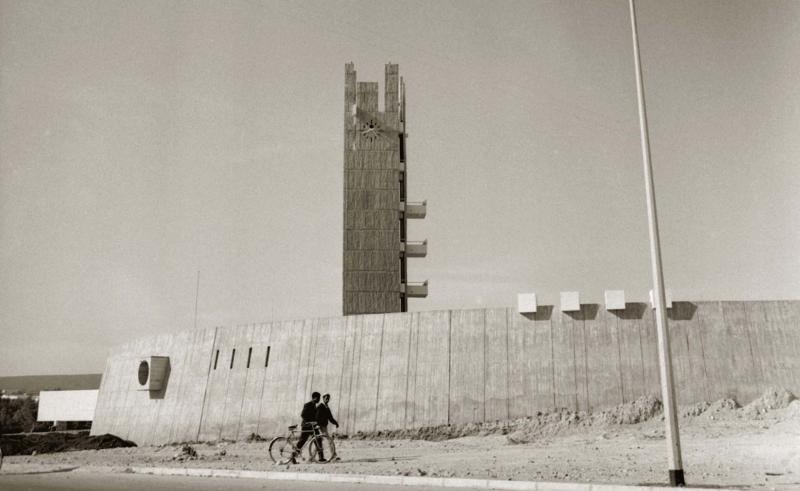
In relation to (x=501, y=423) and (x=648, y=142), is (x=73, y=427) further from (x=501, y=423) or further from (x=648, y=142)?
(x=648, y=142)

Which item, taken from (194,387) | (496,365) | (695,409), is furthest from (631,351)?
(194,387)

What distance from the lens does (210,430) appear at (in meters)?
26.7

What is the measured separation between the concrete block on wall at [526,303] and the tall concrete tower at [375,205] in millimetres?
17730

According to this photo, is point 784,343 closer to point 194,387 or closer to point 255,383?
point 255,383

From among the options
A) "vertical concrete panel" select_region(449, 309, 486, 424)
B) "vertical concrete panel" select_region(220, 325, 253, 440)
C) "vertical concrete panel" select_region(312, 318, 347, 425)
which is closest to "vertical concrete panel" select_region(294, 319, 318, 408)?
"vertical concrete panel" select_region(312, 318, 347, 425)

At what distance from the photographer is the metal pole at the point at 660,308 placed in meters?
10.1

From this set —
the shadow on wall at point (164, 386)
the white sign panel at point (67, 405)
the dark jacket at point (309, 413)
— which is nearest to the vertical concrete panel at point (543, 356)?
the dark jacket at point (309, 413)

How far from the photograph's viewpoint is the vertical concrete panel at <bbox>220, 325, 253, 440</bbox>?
1030 inches

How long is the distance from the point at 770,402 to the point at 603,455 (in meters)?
7.51

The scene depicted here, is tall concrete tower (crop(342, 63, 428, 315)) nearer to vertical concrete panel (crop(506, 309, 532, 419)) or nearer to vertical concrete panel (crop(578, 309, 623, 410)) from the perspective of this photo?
vertical concrete panel (crop(506, 309, 532, 419))

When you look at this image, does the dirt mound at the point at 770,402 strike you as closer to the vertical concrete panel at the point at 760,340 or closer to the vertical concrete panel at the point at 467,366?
the vertical concrete panel at the point at 760,340

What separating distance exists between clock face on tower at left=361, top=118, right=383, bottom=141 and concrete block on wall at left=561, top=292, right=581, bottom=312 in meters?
22.1

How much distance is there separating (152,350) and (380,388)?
42.7ft

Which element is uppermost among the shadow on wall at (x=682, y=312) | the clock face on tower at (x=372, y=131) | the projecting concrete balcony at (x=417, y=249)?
the clock face on tower at (x=372, y=131)
